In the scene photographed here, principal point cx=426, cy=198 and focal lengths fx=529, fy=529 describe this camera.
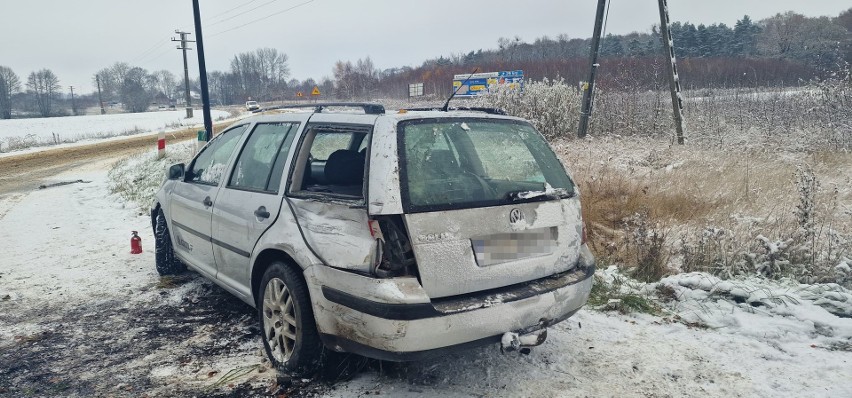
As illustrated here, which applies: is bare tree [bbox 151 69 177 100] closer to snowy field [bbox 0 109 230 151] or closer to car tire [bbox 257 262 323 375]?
snowy field [bbox 0 109 230 151]

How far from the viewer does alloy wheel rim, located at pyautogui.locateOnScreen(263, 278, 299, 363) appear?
10.6ft

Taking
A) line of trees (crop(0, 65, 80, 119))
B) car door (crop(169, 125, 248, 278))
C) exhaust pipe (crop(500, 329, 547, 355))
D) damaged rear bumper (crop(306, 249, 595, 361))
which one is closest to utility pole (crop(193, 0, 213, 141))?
car door (crop(169, 125, 248, 278))

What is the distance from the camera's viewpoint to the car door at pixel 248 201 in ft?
11.6

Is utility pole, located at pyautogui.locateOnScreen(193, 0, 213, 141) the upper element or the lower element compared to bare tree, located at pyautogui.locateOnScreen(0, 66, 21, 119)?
lower

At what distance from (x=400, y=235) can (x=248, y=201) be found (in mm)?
1437

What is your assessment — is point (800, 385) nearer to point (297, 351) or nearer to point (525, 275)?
point (525, 275)

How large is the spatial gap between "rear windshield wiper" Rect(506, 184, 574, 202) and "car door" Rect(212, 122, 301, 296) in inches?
58.3

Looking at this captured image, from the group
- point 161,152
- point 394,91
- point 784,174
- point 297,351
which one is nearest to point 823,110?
point 784,174

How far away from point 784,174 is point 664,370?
20.3 ft

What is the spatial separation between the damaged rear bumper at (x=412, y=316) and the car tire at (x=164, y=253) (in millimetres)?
3121

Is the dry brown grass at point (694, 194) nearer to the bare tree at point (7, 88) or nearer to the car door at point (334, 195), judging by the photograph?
the car door at point (334, 195)

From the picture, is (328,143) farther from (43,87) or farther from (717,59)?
(43,87)

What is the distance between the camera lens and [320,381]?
10.6 feet

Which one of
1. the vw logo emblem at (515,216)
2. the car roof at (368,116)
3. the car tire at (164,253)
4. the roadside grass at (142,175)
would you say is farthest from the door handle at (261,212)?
the roadside grass at (142,175)
